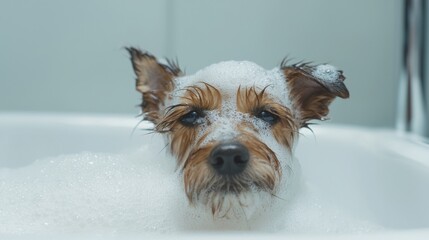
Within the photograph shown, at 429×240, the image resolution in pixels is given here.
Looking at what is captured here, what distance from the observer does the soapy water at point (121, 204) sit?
4.00 ft

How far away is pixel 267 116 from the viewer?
1232mm

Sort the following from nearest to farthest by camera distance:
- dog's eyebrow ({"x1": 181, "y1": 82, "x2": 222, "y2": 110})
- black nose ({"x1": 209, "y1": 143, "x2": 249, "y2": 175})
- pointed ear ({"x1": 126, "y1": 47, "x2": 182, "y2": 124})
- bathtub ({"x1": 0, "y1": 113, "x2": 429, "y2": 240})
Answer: black nose ({"x1": 209, "y1": 143, "x2": 249, "y2": 175}), dog's eyebrow ({"x1": 181, "y1": 82, "x2": 222, "y2": 110}), pointed ear ({"x1": 126, "y1": 47, "x2": 182, "y2": 124}), bathtub ({"x1": 0, "y1": 113, "x2": 429, "y2": 240})

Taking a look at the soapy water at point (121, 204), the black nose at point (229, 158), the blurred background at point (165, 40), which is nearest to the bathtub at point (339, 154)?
the soapy water at point (121, 204)

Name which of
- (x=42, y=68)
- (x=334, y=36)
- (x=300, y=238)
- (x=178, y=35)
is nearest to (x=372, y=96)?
(x=334, y=36)

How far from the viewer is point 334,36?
2248 millimetres

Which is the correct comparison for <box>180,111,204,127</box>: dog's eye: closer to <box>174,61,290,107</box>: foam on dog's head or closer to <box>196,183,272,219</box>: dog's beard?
<box>174,61,290,107</box>: foam on dog's head

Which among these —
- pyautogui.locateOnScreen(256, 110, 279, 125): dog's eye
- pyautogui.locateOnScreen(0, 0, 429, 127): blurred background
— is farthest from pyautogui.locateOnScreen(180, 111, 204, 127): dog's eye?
pyautogui.locateOnScreen(0, 0, 429, 127): blurred background

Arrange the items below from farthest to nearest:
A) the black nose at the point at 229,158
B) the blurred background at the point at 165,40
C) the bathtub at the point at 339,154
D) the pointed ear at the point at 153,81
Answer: the blurred background at the point at 165,40 < the bathtub at the point at 339,154 < the pointed ear at the point at 153,81 < the black nose at the point at 229,158

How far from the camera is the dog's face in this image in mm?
1063

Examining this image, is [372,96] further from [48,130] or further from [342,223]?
[48,130]

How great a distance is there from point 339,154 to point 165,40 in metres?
0.84

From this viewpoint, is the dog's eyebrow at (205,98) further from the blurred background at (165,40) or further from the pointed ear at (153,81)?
the blurred background at (165,40)

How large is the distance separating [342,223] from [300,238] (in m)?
0.64

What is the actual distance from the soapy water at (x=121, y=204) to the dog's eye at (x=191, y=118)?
0.13 meters
